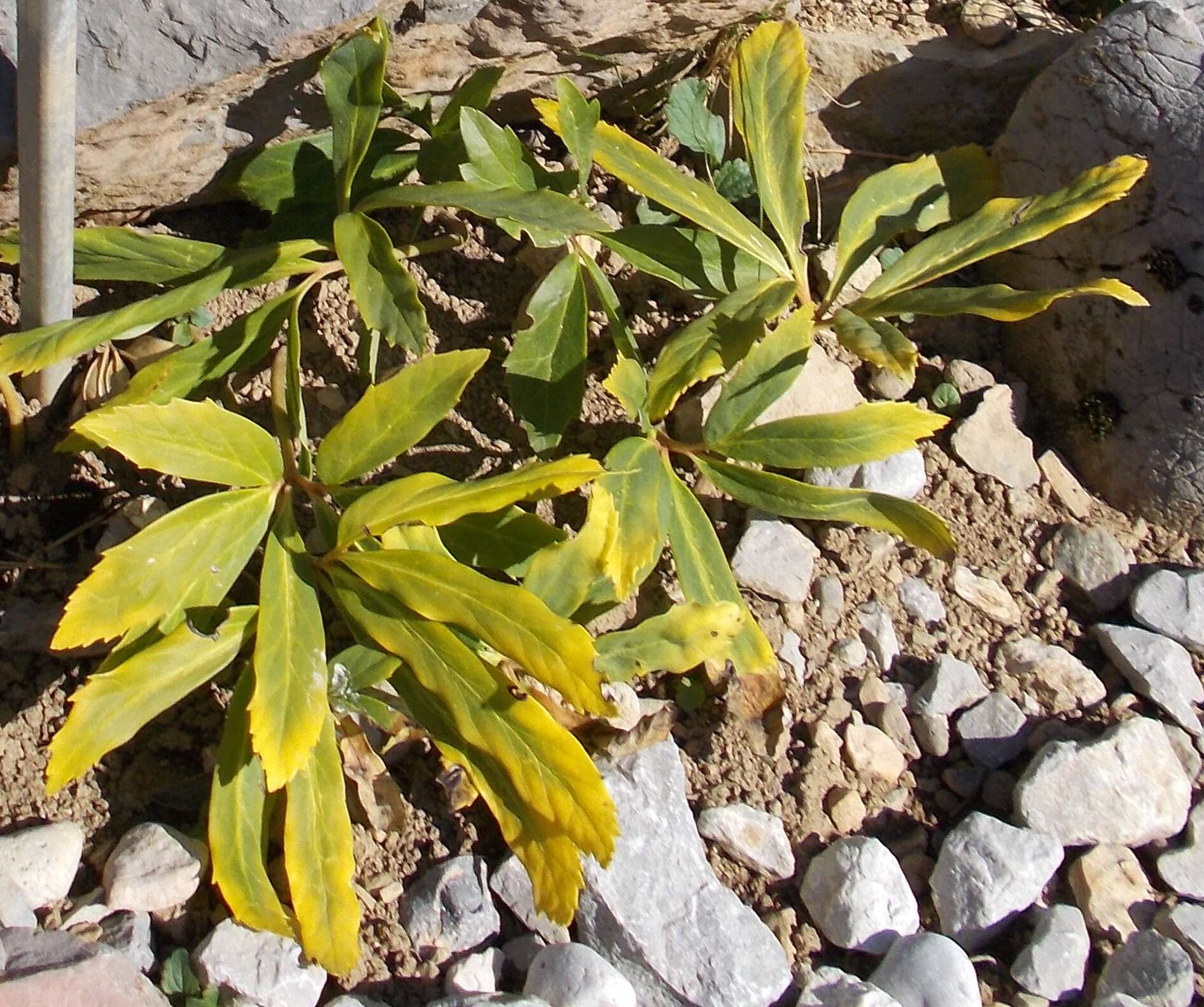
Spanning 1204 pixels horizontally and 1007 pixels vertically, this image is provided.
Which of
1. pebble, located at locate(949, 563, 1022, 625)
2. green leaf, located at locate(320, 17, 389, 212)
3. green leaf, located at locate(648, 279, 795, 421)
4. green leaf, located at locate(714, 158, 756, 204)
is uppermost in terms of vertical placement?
green leaf, located at locate(320, 17, 389, 212)

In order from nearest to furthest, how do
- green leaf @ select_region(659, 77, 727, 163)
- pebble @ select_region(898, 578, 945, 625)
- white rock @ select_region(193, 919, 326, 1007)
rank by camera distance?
white rock @ select_region(193, 919, 326, 1007) < pebble @ select_region(898, 578, 945, 625) < green leaf @ select_region(659, 77, 727, 163)

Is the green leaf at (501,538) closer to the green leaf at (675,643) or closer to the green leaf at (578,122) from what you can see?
the green leaf at (675,643)

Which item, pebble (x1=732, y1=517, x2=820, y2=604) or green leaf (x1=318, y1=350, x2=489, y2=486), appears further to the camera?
pebble (x1=732, y1=517, x2=820, y2=604)

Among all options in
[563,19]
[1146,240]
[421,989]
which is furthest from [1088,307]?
[421,989]

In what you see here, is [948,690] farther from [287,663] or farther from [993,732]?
[287,663]

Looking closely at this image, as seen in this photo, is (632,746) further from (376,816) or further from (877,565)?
(877,565)

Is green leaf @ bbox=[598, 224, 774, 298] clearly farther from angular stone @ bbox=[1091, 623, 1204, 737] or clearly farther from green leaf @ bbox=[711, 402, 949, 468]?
angular stone @ bbox=[1091, 623, 1204, 737]

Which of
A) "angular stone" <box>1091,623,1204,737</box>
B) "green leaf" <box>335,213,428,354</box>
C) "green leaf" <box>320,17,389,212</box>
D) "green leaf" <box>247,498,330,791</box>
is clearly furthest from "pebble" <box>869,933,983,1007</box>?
"green leaf" <box>320,17,389,212</box>
